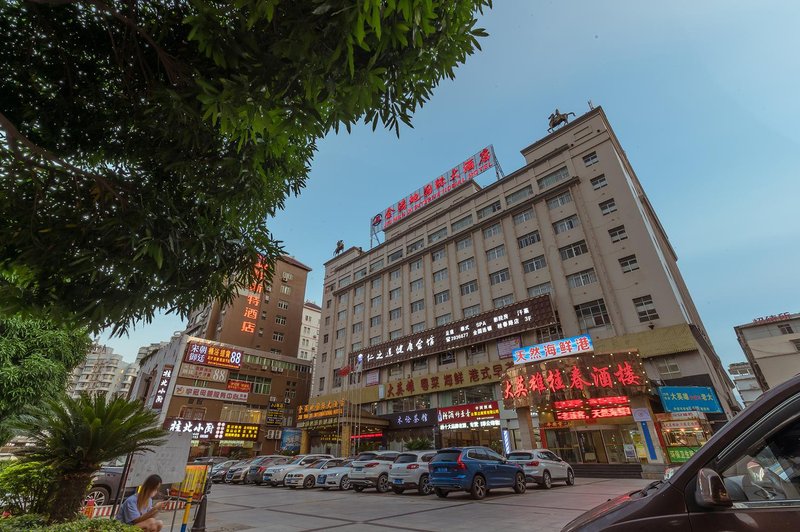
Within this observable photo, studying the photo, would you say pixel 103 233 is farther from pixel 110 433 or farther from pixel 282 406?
pixel 282 406

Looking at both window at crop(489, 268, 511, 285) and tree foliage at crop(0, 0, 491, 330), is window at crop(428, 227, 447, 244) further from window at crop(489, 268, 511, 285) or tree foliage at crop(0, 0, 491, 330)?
tree foliage at crop(0, 0, 491, 330)

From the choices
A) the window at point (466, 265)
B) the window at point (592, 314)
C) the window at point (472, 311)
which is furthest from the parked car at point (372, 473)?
the window at point (466, 265)

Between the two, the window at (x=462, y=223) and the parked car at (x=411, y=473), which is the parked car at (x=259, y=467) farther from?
the window at (x=462, y=223)

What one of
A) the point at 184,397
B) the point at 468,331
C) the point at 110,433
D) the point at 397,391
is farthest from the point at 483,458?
the point at 184,397

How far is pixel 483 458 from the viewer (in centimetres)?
1188

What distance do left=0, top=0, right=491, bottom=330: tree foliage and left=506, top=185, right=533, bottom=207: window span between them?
3183 cm

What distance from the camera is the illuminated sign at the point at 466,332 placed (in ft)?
91.1

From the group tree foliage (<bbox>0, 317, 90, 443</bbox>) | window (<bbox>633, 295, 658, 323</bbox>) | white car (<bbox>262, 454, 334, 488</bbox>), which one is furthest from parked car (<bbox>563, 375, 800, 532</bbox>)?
window (<bbox>633, 295, 658, 323</bbox>)

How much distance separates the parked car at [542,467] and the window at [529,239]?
19533 millimetres

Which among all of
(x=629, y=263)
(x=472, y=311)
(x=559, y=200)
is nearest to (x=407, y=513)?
(x=629, y=263)

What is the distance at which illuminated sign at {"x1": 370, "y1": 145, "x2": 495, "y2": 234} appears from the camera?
3947 centimetres

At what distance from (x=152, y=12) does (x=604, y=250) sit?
29.0m

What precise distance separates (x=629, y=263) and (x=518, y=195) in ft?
39.8

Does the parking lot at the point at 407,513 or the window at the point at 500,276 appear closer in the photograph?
the parking lot at the point at 407,513
